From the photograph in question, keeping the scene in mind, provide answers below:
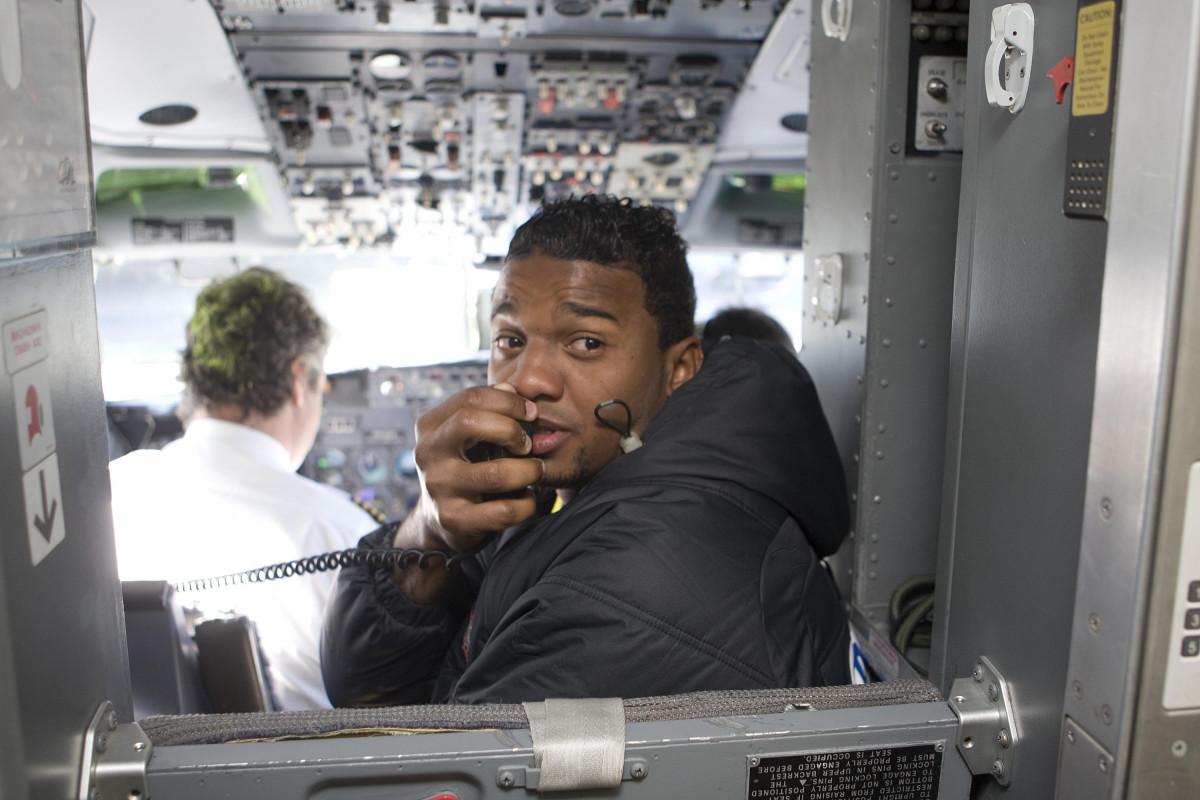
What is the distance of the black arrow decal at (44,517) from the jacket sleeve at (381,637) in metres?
0.98

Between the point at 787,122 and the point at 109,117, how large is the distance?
2.71m

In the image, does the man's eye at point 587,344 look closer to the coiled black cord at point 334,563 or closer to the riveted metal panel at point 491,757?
the coiled black cord at point 334,563

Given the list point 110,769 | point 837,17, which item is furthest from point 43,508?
point 837,17

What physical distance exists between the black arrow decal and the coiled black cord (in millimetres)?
921

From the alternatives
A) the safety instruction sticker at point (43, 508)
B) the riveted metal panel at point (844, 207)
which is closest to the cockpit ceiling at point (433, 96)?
the riveted metal panel at point (844, 207)

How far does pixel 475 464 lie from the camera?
1.66 m

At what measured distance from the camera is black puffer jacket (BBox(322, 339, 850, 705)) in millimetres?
1364

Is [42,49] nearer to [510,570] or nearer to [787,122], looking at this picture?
[510,570]

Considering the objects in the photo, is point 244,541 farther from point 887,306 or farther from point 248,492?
point 887,306

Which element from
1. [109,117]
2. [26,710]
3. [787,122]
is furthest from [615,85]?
[26,710]

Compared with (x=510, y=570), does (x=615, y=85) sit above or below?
above

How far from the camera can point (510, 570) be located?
5.32ft

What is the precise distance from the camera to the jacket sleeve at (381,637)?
193 cm

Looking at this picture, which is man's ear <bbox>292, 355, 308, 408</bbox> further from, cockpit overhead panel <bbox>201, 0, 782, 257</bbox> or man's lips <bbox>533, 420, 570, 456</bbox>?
man's lips <bbox>533, 420, 570, 456</bbox>
